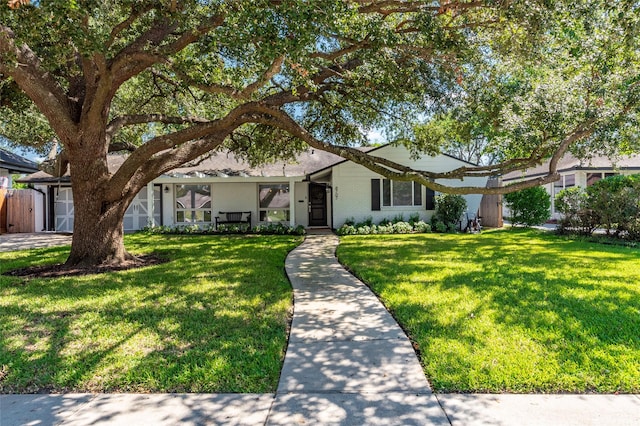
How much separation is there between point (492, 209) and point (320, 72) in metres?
12.7

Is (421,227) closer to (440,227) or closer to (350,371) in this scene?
(440,227)

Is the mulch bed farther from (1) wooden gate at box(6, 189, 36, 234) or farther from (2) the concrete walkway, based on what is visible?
(1) wooden gate at box(6, 189, 36, 234)

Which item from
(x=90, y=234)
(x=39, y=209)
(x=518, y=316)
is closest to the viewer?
(x=518, y=316)

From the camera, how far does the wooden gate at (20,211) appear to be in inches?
688

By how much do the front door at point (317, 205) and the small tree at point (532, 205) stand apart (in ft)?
28.2

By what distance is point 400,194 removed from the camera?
55.5 feet

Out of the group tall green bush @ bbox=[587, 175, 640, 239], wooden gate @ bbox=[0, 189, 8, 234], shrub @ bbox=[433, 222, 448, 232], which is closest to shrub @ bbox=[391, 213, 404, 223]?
shrub @ bbox=[433, 222, 448, 232]

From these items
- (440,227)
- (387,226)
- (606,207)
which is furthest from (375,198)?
(606,207)

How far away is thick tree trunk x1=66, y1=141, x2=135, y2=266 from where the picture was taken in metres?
8.43

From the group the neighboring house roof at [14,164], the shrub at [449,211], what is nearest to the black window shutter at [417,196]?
the shrub at [449,211]

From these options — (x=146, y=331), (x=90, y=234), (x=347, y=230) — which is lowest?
(x=146, y=331)

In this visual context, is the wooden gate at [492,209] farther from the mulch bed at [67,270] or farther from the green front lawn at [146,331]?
the mulch bed at [67,270]

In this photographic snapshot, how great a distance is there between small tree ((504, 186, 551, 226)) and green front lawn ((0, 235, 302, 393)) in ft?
42.6

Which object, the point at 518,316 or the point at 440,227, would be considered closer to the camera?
the point at 518,316
